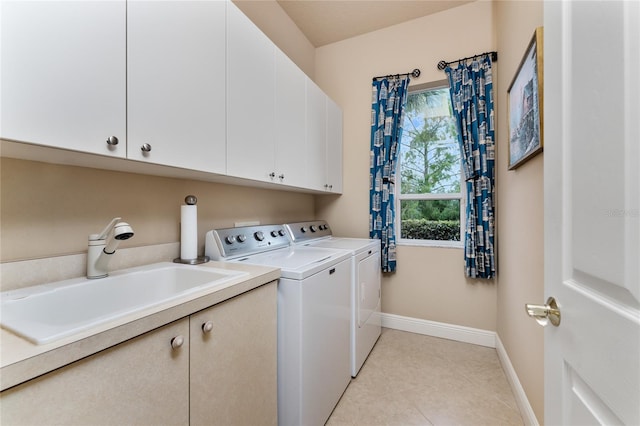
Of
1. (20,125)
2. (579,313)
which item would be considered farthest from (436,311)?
(20,125)

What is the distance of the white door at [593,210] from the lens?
1.37ft

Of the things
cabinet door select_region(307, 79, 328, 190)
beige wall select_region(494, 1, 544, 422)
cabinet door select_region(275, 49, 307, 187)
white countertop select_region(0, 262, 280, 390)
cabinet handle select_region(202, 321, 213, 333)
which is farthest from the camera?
cabinet door select_region(307, 79, 328, 190)

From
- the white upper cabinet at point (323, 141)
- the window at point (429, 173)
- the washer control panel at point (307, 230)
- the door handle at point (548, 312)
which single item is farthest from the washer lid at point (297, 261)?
the window at point (429, 173)

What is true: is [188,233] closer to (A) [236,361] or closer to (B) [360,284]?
(A) [236,361]

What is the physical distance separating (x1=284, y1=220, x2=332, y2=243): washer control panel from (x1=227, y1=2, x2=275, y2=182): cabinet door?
654 mm

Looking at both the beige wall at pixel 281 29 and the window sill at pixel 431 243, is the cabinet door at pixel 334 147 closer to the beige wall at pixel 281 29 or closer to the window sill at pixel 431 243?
the beige wall at pixel 281 29

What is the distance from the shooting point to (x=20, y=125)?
0.72 meters

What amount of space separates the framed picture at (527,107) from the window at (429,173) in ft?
2.73

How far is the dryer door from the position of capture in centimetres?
205

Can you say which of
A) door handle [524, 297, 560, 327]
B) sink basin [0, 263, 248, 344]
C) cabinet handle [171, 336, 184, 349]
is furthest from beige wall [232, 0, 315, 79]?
door handle [524, 297, 560, 327]

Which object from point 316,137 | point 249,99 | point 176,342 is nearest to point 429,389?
point 176,342

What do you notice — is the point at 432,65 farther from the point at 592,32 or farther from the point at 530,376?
the point at 530,376

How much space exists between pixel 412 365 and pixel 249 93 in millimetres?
2291

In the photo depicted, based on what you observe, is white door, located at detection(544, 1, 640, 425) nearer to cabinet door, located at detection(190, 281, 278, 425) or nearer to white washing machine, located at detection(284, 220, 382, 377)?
cabinet door, located at detection(190, 281, 278, 425)
